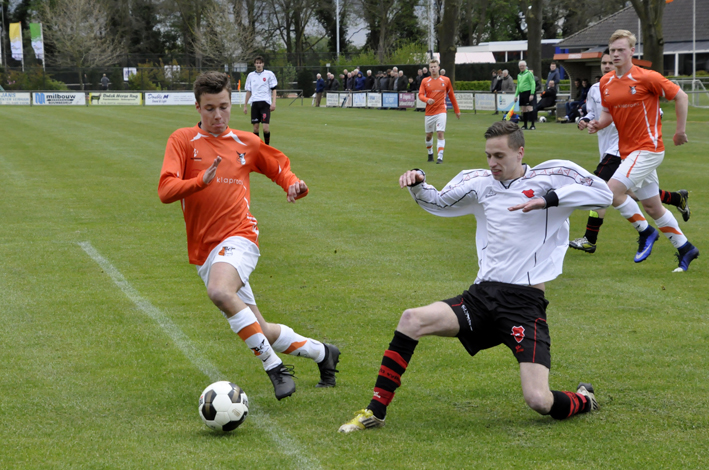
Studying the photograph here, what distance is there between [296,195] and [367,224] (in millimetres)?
6229

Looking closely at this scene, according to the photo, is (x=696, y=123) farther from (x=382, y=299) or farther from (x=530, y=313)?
(x=530, y=313)

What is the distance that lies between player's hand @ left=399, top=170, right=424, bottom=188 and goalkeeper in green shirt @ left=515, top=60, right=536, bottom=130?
856 inches

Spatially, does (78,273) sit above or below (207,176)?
below

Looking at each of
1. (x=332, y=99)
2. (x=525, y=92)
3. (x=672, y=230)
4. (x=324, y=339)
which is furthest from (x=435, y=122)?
(x=332, y=99)

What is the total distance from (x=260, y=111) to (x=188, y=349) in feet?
51.2

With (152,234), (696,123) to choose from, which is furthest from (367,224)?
(696,123)

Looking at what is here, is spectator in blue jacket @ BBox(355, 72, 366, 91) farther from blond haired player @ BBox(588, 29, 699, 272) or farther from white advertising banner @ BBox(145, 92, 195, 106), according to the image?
blond haired player @ BBox(588, 29, 699, 272)

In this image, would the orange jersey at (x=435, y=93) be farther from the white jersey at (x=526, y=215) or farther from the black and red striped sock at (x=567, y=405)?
the black and red striped sock at (x=567, y=405)

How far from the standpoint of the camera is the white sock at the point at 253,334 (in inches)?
191

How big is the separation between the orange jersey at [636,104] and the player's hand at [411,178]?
15.2ft

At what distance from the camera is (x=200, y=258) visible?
5.17 m

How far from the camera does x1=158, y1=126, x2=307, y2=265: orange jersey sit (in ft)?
16.9

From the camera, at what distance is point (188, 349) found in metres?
6.08

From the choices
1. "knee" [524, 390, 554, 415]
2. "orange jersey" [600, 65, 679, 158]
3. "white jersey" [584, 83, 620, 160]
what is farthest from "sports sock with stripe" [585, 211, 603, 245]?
"knee" [524, 390, 554, 415]
